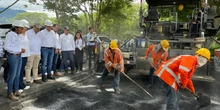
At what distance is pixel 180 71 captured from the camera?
3.48 meters

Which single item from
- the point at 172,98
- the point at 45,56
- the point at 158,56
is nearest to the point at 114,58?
the point at 158,56

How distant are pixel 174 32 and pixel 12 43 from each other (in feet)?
19.5

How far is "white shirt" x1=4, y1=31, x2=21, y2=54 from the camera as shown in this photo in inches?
173

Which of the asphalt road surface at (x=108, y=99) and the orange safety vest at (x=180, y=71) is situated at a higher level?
the orange safety vest at (x=180, y=71)

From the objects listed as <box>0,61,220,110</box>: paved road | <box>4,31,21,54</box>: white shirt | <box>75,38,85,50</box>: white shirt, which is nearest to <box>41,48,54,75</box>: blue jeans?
<box>0,61,220,110</box>: paved road

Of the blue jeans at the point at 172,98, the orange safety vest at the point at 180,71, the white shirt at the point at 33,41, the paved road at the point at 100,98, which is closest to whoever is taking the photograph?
the orange safety vest at the point at 180,71

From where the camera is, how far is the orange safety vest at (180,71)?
3451 millimetres

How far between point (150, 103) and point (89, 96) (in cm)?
148

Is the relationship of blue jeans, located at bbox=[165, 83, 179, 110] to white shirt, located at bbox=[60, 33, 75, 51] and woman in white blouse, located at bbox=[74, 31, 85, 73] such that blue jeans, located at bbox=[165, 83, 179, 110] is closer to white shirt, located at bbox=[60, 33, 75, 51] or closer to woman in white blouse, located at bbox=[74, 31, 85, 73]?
white shirt, located at bbox=[60, 33, 75, 51]

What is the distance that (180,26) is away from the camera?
8.53 m

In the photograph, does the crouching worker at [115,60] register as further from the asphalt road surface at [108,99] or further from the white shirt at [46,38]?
the white shirt at [46,38]

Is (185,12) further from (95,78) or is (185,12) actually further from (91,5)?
(91,5)

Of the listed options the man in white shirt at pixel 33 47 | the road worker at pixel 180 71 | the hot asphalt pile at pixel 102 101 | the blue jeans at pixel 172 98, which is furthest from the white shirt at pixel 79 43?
the blue jeans at pixel 172 98

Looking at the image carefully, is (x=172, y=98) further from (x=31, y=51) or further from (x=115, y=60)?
(x=31, y=51)
